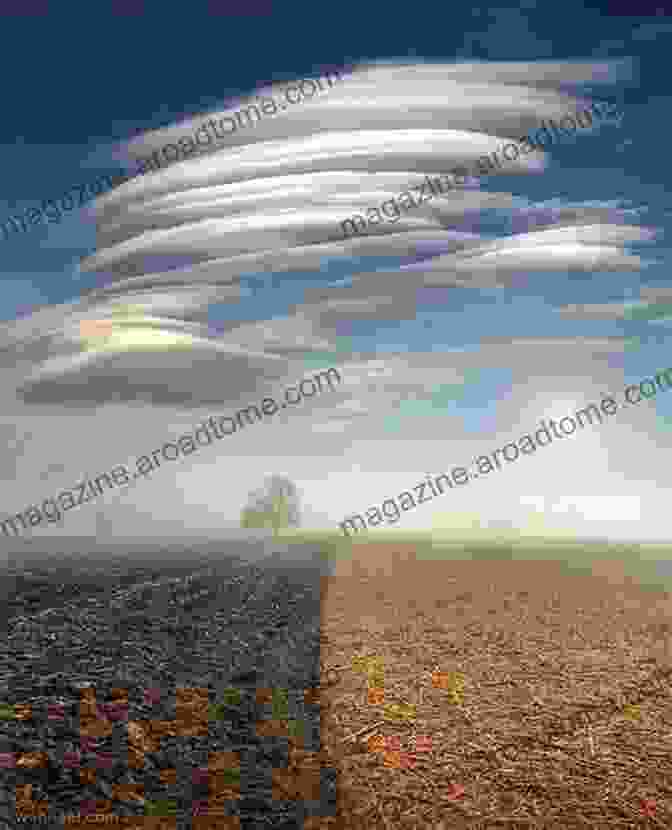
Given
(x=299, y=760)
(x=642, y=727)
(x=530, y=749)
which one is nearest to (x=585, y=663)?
(x=642, y=727)

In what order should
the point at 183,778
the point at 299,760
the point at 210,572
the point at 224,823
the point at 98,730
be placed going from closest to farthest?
1. the point at 224,823
2. the point at 183,778
3. the point at 299,760
4. the point at 98,730
5. the point at 210,572

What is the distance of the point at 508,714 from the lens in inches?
767

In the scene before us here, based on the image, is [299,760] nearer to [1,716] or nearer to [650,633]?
[1,716]

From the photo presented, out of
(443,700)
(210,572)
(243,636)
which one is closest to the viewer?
(443,700)

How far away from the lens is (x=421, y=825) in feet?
43.8

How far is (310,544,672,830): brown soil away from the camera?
46.6ft

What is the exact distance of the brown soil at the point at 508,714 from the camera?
46.6 ft

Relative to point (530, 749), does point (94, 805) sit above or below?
above

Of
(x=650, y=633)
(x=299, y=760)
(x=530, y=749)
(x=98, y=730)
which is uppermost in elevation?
(x=98, y=730)

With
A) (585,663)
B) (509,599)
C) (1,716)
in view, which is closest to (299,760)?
(1,716)

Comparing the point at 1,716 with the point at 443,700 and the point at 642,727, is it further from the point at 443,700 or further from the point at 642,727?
the point at 642,727

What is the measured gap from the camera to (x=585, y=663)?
25.2 m

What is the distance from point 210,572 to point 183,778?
53.6 meters

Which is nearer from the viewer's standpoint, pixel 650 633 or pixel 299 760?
pixel 299 760
